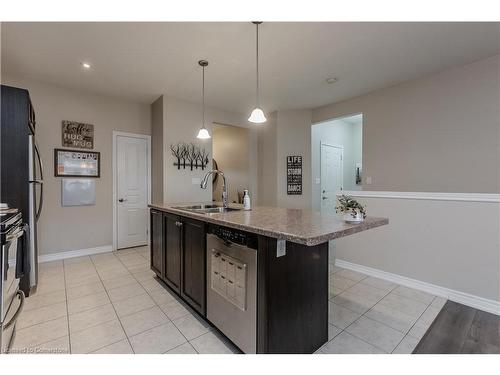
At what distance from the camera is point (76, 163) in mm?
3756

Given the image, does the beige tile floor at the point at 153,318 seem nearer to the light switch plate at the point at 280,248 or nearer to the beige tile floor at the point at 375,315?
the beige tile floor at the point at 375,315

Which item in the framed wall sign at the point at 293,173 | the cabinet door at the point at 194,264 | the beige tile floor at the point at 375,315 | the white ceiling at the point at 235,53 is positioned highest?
the white ceiling at the point at 235,53

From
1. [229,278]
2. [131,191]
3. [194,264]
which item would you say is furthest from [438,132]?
[131,191]

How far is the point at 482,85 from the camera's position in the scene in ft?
9.36

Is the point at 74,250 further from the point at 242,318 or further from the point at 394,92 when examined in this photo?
the point at 394,92

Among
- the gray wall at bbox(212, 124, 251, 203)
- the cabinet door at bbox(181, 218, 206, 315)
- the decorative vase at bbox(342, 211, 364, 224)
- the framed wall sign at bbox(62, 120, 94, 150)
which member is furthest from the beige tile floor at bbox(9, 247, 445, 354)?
the gray wall at bbox(212, 124, 251, 203)

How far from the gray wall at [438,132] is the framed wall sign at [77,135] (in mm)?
4358

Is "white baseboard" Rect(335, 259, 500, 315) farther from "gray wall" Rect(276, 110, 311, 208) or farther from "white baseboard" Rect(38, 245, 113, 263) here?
"white baseboard" Rect(38, 245, 113, 263)

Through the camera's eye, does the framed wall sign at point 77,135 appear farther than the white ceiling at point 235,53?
Yes

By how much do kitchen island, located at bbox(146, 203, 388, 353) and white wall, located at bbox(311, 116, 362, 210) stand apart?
3.64m

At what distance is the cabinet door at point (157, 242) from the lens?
268cm

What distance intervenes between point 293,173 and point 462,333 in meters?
3.45

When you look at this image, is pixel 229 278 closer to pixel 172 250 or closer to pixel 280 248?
pixel 280 248

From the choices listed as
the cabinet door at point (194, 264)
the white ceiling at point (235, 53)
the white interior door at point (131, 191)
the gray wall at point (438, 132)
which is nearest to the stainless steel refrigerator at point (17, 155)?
the white ceiling at point (235, 53)
